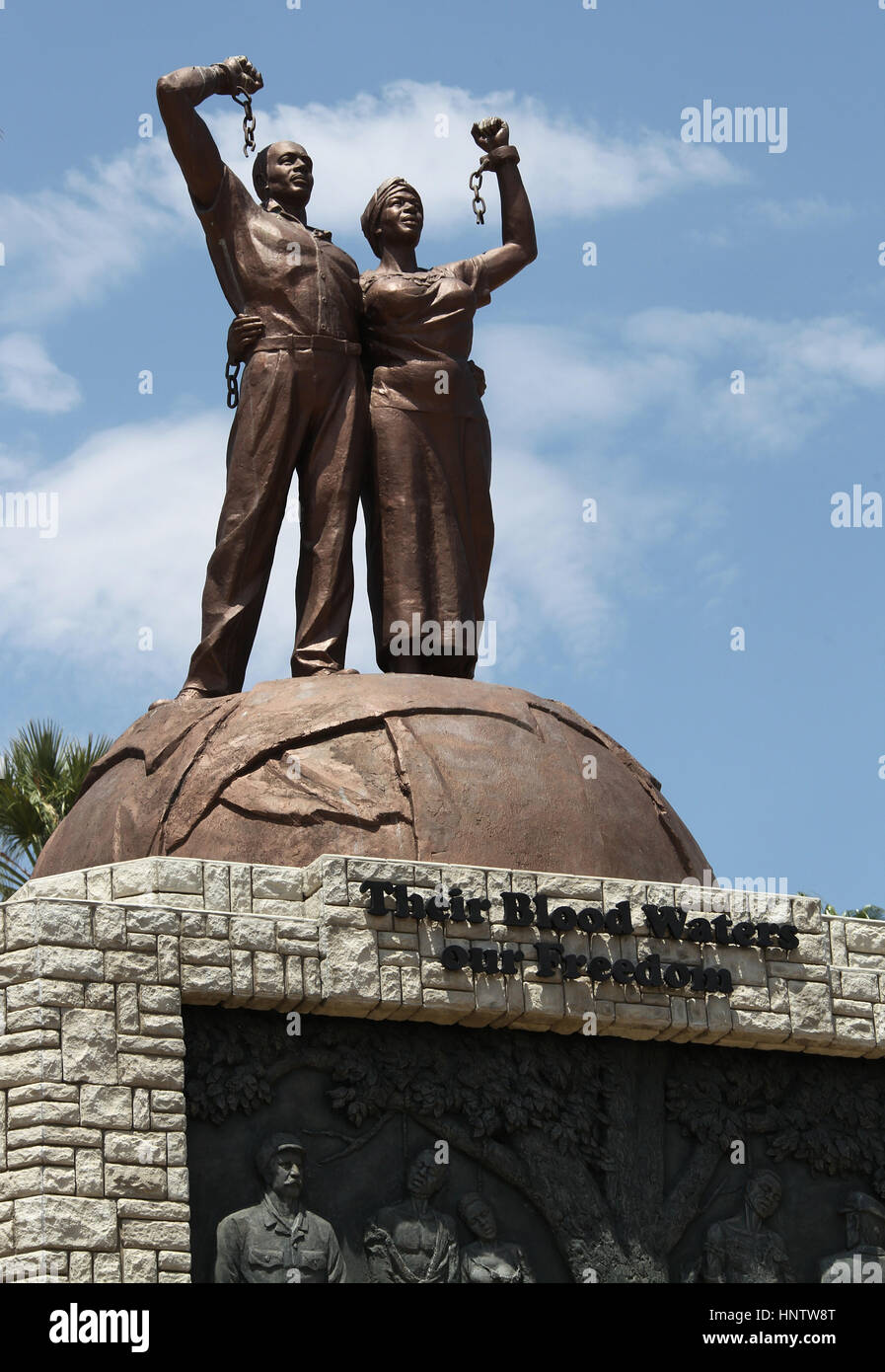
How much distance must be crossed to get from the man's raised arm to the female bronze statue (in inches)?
49.2

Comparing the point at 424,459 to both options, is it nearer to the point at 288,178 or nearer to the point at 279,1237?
the point at 288,178

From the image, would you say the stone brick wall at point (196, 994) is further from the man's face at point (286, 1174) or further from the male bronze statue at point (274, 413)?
the male bronze statue at point (274, 413)

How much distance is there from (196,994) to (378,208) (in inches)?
253

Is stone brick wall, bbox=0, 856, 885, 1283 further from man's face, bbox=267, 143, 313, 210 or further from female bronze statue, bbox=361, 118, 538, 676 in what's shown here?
man's face, bbox=267, 143, 313, 210

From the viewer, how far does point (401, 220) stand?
18.0 m

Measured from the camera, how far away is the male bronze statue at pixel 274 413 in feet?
55.8

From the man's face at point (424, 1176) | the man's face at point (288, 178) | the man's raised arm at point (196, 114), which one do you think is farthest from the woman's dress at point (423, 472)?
the man's face at point (424, 1176)

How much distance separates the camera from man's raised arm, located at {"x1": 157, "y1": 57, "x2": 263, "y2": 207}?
55.7ft

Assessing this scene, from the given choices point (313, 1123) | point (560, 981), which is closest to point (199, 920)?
point (313, 1123)

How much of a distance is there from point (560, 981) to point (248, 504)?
4006 mm

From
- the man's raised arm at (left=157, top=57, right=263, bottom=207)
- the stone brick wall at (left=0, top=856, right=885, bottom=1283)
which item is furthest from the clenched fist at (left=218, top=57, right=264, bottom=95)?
the stone brick wall at (left=0, top=856, right=885, bottom=1283)

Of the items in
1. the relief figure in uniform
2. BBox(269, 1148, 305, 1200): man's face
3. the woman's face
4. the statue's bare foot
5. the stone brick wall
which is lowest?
the relief figure in uniform
